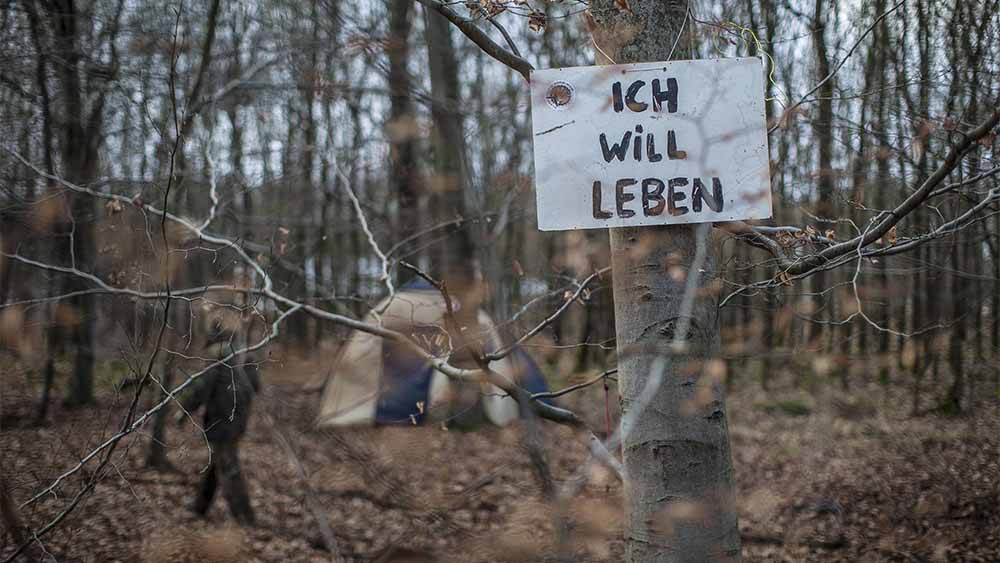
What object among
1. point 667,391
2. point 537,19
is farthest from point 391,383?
point 667,391

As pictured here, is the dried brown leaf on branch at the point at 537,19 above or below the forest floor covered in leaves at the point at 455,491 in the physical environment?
above

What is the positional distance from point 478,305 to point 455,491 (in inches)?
60.3

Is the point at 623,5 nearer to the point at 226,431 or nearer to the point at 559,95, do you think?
the point at 559,95

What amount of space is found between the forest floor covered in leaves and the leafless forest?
0.12 ft

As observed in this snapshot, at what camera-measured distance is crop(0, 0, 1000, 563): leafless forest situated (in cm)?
170

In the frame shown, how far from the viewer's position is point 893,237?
1979 mm

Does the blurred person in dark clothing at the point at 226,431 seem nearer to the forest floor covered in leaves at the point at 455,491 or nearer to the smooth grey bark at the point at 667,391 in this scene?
the forest floor covered in leaves at the point at 455,491

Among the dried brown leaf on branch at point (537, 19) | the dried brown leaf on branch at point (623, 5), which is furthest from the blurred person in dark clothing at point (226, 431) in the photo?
the dried brown leaf on branch at point (623, 5)

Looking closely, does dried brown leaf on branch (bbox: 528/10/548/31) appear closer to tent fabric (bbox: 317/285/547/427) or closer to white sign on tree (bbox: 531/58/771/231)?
white sign on tree (bbox: 531/58/771/231)

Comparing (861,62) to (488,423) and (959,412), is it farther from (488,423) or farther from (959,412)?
(488,423)

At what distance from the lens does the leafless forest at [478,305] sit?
5.56ft

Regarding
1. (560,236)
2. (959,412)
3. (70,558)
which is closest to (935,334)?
(959,412)

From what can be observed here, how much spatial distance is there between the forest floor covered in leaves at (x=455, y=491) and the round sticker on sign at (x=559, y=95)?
1207 mm

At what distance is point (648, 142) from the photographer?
160 cm
